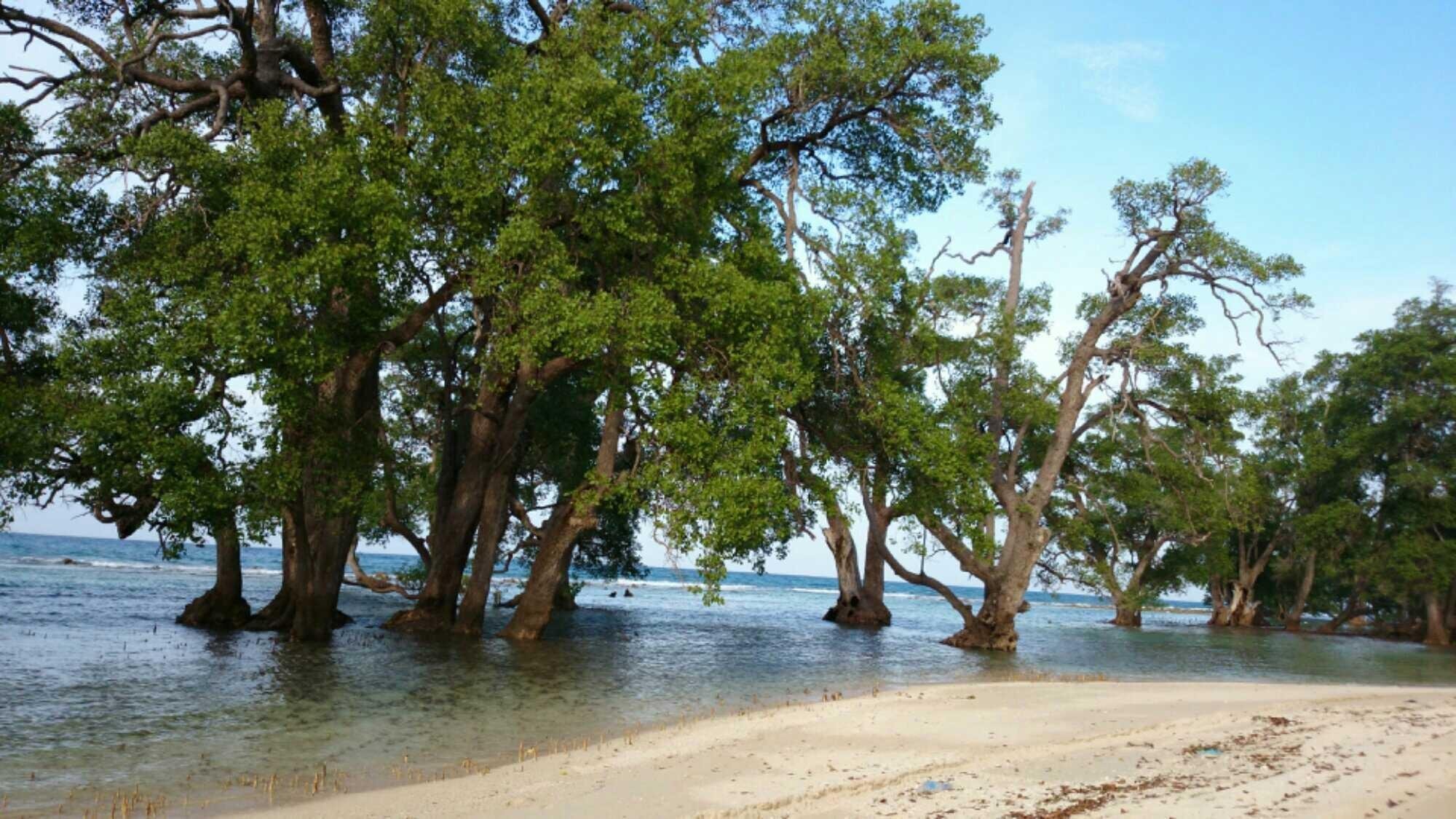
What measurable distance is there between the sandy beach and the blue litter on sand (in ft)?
0.06

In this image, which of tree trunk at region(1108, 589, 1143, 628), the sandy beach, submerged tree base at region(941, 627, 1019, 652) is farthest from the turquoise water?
tree trunk at region(1108, 589, 1143, 628)

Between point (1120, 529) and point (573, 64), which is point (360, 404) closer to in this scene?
point (573, 64)

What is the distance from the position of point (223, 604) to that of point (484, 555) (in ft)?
19.5

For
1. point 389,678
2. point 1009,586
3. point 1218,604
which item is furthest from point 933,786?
point 1218,604

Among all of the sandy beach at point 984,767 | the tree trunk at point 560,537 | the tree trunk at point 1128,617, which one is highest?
the tree trunk at point 560,537

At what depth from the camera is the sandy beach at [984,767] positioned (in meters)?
6.69

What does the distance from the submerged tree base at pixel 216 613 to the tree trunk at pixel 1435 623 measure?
44.1 meters

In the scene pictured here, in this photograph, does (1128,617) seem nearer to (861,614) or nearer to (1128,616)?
(1128,616)

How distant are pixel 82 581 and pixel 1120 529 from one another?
45.0 m

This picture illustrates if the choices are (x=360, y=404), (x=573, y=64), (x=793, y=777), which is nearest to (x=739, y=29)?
(x=573, y=64)

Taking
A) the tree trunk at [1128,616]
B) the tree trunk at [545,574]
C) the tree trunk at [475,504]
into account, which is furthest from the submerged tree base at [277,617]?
the tree trunk at [1128,616]

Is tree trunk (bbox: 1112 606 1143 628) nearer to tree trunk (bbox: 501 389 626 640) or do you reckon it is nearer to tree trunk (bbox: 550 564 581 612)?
tree trunk (bbox: 550 564 581 612)

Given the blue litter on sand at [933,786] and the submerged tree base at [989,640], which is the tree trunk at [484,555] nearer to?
the submerged tree base at [989,640]

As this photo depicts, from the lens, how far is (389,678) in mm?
14633
